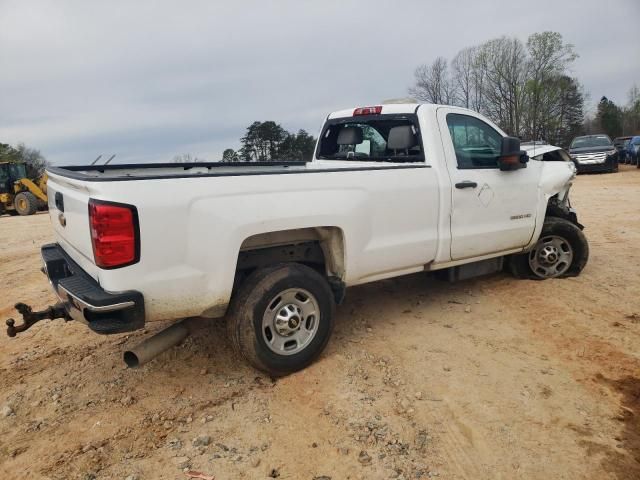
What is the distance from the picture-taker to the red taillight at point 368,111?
4.92m

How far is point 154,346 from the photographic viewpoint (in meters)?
3.44

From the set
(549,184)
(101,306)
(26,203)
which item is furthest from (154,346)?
(26,203)

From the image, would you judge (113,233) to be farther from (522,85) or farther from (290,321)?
(522,85)

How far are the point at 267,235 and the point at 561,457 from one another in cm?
224

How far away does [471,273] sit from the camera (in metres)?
4.96

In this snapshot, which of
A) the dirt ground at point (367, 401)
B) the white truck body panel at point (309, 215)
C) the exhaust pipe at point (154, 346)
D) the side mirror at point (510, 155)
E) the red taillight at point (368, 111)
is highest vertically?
the red taillight at point (368, 111)

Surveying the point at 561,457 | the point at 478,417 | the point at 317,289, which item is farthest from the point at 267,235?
the point at 561,457

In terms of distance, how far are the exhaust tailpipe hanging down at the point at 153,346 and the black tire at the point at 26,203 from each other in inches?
717

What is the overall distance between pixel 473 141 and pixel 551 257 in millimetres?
1855

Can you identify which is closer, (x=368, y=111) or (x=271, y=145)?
(x=368, y=111)

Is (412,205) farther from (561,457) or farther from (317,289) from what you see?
(561,457)

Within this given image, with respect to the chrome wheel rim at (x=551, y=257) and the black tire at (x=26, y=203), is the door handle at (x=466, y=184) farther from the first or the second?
the black tire at (x=26, y=203)

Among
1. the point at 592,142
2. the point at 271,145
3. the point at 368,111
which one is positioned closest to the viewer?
the point at 368,111

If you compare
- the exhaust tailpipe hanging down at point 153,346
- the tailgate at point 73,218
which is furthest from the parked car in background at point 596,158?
the tailgate at point 73,218
